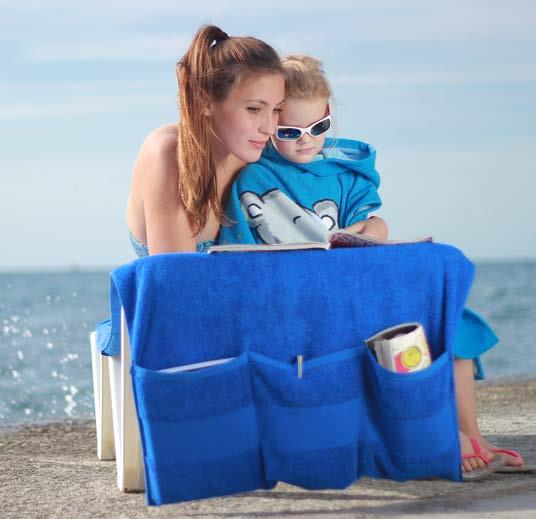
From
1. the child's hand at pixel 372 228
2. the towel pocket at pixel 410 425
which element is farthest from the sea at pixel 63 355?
the towel pocket at pixel 410 425

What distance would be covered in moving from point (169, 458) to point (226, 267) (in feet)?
1.86

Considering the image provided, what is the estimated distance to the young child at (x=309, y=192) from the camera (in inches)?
142

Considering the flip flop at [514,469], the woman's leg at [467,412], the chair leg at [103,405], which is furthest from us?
the chair leg at [103,405]

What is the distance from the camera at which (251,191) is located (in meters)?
3.74

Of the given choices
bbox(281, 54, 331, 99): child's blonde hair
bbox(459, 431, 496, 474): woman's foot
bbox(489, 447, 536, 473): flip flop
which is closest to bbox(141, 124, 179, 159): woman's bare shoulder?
bbox(281, 54, 331, 99): child's blonde hair

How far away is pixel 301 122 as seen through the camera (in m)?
3.73

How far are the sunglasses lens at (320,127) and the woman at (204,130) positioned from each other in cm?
20

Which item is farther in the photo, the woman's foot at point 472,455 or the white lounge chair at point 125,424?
the woman's foot at point 472,455

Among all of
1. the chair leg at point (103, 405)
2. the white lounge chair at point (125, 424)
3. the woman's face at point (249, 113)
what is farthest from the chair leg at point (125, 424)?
the woman's face at point (249, 113)

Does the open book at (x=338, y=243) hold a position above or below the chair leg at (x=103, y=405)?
above

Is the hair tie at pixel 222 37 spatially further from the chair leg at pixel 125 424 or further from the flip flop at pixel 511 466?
the flip flop at pixel 511 466

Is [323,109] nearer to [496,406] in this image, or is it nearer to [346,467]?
[346,467]

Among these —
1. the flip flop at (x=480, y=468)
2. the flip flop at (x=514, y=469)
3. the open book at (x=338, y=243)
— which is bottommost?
the flip flop at (x=514, y=469)

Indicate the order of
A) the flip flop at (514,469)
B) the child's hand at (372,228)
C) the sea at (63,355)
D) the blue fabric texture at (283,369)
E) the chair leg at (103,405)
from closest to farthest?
the blue fabric texture at (283,369), the flip flop at (514,469), the child's hand at (372,228), the chair leg at (103,405), the sea at (63,355)
